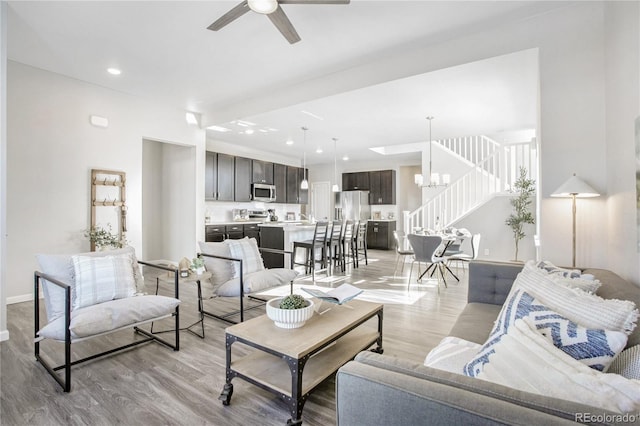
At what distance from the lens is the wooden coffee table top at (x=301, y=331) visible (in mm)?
1696

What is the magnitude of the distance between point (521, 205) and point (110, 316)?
6207 millimetres

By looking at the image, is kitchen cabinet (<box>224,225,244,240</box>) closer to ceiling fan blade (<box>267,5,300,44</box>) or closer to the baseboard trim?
the baseboard trim

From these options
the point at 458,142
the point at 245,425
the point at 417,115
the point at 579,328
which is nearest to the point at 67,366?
the point at 245,425

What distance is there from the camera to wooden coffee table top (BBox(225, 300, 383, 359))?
1696 mm

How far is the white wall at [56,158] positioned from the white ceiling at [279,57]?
0.27 meters

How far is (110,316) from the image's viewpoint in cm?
213

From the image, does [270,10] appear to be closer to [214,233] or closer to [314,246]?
[314,246]

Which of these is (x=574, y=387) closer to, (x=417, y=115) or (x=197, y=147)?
(x=417, y=115)

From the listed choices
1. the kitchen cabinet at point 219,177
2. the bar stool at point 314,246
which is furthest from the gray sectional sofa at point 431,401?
the kitchen cabinet at point 219,177

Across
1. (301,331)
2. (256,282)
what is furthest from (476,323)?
(256,282)

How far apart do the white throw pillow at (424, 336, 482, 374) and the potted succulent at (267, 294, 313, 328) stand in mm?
788

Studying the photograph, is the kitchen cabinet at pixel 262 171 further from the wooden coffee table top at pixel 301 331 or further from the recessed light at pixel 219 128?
the wooden coffee table top at pixel 301 331

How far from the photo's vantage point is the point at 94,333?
2059mm

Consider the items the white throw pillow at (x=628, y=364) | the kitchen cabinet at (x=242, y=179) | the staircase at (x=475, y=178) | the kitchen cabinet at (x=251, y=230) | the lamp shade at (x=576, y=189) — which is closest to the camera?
the white throw pillow at (x=628, y=364)
